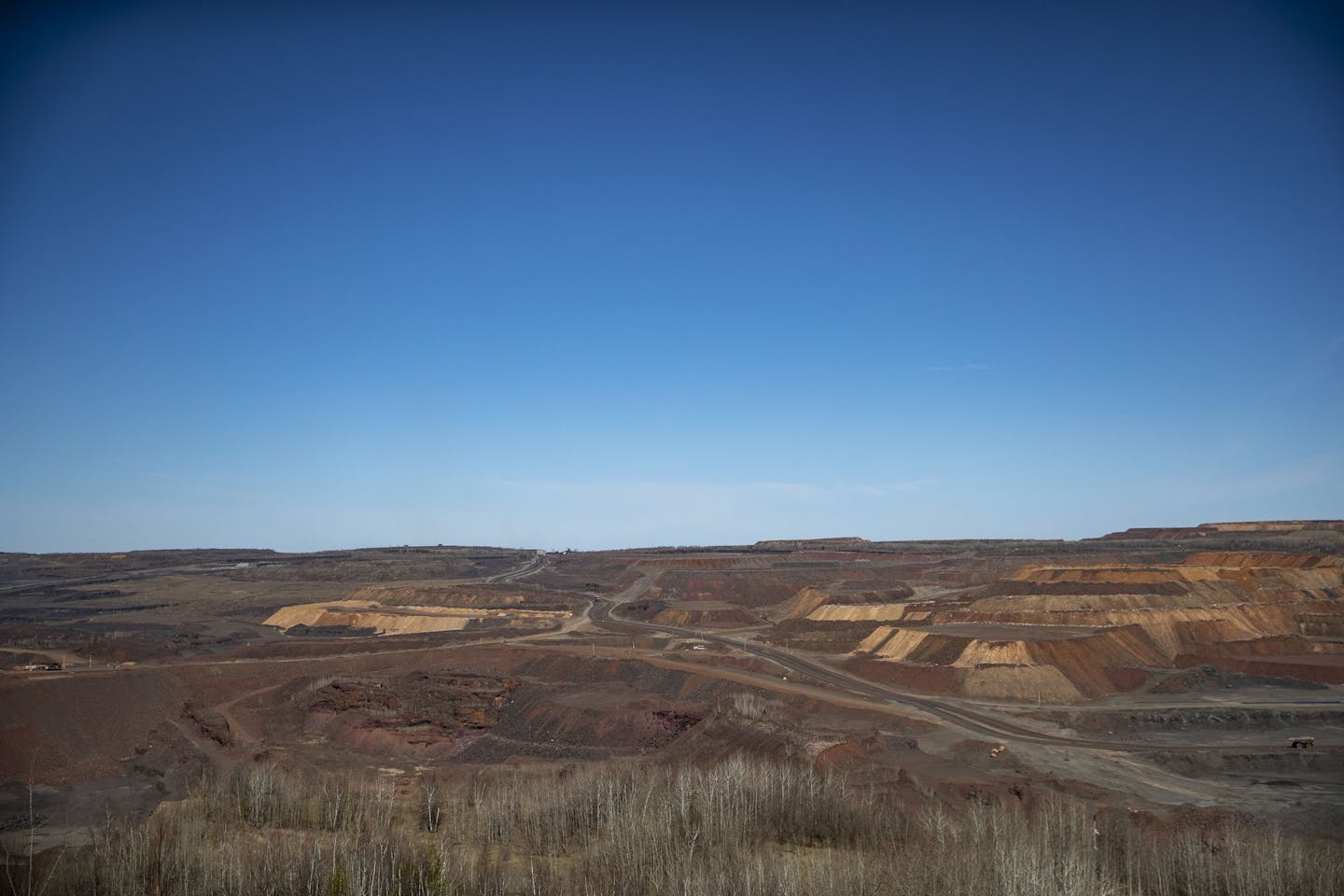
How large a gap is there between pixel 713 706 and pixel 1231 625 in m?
63.3

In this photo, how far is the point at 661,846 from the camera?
1318 inches

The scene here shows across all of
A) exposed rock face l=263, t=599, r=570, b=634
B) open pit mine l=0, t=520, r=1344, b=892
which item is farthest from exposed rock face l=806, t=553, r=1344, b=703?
exposed rock face l=263, t=599, r=570, b=634

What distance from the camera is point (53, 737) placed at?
5484 centimetres

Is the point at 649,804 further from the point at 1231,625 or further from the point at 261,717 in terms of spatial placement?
the point at 1231,625

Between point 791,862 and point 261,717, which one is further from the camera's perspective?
point 261,717

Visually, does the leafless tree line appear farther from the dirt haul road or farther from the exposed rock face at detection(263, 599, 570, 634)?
the exposed rock face at detection(263, 599, 570, 634)

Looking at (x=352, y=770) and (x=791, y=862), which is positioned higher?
(x=791, y=862)

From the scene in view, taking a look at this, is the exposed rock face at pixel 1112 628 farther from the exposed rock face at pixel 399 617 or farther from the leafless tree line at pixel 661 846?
the exposed rock face at pixel 399 617

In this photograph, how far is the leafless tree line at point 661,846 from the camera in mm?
27344

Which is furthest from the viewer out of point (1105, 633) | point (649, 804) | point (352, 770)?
point (1105, 633)

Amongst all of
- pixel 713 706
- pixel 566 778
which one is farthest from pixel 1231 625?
pixel 566 778

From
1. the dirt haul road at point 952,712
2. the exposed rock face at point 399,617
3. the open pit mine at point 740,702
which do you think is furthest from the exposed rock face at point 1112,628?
the exposed rock face at point 399,617

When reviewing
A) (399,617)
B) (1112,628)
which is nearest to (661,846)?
(1112,628)

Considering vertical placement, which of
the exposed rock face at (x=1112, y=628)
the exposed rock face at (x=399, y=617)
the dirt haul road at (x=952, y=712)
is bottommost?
the dirt haul road at (x=952, y=712)
